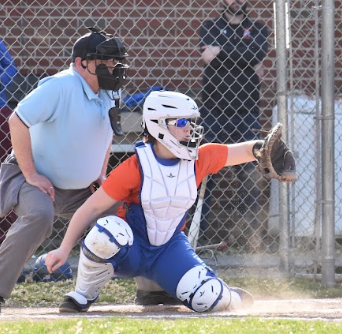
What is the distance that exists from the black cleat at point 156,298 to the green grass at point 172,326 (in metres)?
1.24

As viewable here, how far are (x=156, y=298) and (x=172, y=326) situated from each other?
1.62 meters

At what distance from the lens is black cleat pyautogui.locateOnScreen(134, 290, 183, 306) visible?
6.23m

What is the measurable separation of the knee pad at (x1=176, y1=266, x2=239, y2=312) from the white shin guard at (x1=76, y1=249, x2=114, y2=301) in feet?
1.41

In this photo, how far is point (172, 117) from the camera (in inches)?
229

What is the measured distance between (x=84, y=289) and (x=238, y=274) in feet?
7.39

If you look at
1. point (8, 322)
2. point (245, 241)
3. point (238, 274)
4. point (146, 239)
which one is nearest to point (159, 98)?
point (146, 239)

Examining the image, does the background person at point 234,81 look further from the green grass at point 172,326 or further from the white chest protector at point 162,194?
the green grass at point 172,326

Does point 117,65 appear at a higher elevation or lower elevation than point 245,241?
higher

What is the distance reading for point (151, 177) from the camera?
19.0 feet

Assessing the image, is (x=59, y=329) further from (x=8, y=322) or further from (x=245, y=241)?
(x=245, y=241)

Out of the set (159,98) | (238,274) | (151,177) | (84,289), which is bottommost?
(238,274)

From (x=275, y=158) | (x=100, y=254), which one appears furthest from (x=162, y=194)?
(x=275, y=158)

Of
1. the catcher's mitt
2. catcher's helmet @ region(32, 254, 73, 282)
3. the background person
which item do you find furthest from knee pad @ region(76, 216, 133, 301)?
the background person

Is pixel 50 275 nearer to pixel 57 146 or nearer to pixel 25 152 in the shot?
pixel 57 146
